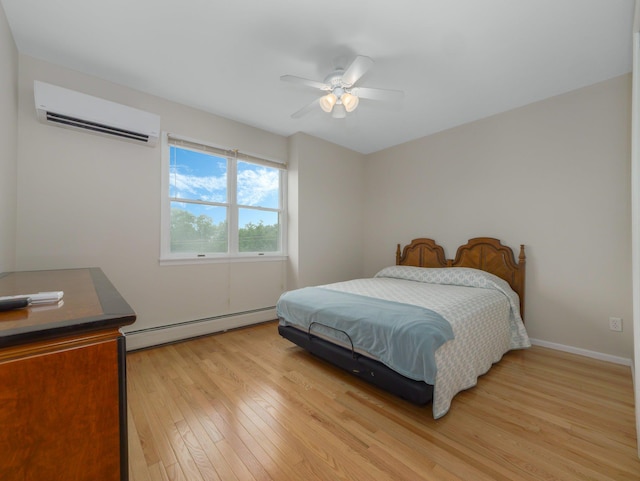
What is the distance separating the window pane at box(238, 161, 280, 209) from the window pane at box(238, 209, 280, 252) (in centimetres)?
14

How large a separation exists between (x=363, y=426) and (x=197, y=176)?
3.04 meters

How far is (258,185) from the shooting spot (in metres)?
3.83

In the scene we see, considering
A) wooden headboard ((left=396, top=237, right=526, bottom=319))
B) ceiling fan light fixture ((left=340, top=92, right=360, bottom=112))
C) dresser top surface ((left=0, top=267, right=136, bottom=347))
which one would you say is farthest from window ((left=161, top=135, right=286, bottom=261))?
dresser top surface ((left=0, top=267, right=136, bottom=347))

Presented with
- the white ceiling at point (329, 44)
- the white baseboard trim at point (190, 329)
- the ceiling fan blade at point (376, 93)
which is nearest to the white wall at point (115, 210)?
the white baseboard trim at point (190, 329)

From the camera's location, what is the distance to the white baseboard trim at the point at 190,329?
2768mm

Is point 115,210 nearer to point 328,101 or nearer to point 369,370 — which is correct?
point 328,101

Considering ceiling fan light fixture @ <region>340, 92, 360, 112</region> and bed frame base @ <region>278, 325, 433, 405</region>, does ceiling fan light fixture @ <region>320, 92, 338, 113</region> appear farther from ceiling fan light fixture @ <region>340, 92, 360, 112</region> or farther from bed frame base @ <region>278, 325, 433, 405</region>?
bed frame base @ <region>278, 325, 433, 405</region>

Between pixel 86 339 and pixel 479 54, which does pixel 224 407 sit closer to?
pixel 86 339

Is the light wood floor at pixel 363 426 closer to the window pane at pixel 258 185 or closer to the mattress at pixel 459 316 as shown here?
the mattress at pixel 459 316

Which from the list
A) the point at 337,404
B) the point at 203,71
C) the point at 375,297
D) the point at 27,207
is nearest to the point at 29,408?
the point at 337,404

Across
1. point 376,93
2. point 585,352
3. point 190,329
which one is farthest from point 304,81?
point 585,352

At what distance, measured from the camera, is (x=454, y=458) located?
4.69 feet

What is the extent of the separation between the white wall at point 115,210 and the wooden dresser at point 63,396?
83.1 inches

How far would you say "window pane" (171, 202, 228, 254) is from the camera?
10.2ft
